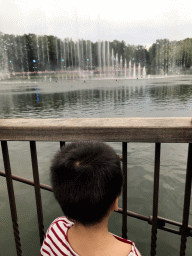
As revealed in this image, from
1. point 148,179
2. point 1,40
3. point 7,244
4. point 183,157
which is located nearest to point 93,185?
point 7,244

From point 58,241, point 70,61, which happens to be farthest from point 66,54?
point 58,241

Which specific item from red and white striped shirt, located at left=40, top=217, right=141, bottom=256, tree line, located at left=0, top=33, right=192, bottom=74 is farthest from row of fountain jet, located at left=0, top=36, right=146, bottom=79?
red and white striped shirt, located at left=40, top=217, right=141, bottom=256

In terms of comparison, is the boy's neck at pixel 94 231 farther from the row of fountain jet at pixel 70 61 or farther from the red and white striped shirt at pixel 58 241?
the row of fountain jet at pixel 70 61

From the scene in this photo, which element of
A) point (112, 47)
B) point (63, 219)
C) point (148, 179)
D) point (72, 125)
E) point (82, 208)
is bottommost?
point (148, 179)

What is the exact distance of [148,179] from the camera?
705 cm

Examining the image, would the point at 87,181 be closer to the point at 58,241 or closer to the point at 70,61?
the point at 58,241

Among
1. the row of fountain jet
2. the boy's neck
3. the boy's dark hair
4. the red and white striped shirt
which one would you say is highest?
the row of fountain jet

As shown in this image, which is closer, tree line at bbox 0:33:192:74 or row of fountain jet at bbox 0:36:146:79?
row of fountain jet at bbox 0:36:146:79

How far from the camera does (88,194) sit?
959 millimetres

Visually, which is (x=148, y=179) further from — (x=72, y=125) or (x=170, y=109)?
(x=170, y=109)

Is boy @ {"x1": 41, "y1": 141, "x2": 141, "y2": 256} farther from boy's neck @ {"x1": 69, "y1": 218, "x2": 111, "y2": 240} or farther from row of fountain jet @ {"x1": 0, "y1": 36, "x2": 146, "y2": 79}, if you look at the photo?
row of fountain jet @ {"x1": 0, "y1": 36, "x2": 146, "y2": 79}

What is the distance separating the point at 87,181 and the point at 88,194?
0.05 meters

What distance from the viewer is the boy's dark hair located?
0.96 m

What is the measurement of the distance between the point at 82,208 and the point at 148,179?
21.0 ft
